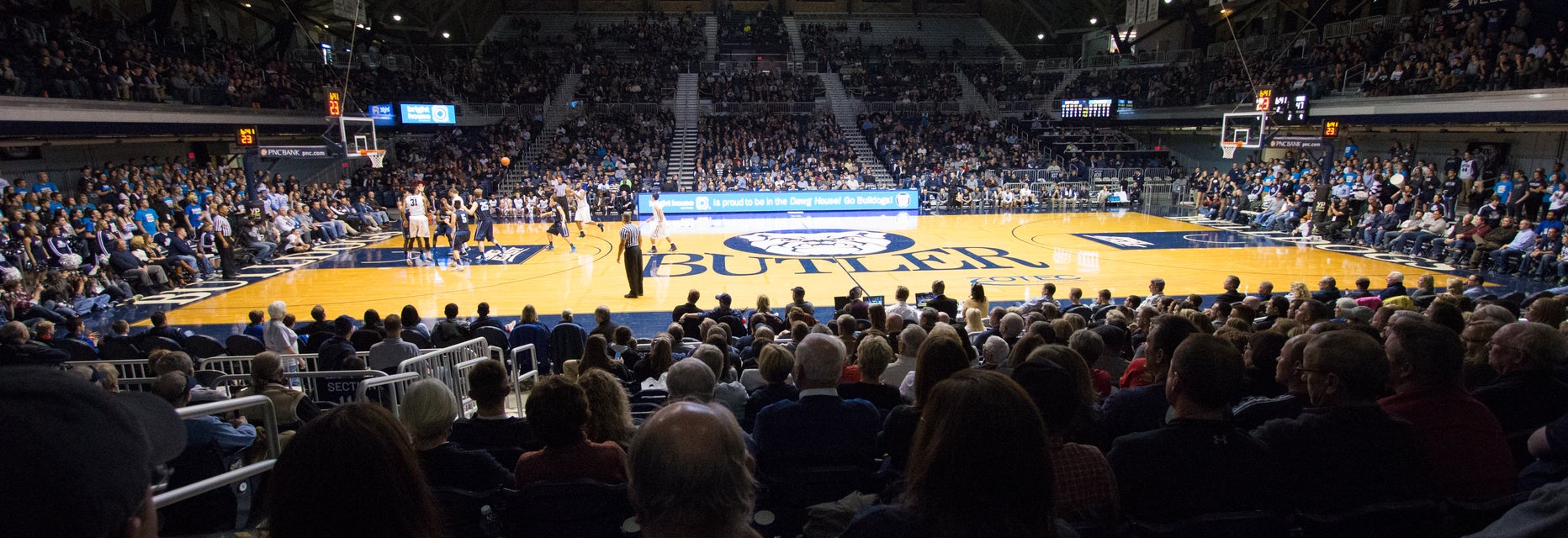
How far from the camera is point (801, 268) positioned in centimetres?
1555

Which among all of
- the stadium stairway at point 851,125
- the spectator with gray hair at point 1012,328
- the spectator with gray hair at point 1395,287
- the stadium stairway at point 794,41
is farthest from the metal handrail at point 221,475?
the stadium stairway at point 794,41

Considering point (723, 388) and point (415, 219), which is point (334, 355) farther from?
point (415, 219)

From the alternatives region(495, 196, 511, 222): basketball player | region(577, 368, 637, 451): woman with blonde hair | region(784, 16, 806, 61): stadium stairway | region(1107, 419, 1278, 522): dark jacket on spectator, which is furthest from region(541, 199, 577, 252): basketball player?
region(784, 16, 806, 61): stadium stairway

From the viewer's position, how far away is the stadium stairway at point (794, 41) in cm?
3931

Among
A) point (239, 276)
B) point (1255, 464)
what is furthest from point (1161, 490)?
point (239, 276)

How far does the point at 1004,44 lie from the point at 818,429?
41853mm

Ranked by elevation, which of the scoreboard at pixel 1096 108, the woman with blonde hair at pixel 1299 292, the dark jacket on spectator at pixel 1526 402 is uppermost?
the scoreboard at pixel 1096 108

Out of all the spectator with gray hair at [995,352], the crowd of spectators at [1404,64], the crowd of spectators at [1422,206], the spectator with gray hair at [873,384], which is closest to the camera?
the spectator with gray hair at [873,384]

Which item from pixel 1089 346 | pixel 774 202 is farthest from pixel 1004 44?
pixel 1089 346

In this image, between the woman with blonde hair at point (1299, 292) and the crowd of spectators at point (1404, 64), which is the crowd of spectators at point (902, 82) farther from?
the woman with blonde hair at point (1299, 292)

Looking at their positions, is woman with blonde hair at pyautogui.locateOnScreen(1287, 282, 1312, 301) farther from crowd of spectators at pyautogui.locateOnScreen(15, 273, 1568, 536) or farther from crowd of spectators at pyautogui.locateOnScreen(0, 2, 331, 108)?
crowd of spectators at pyautogui.locateOnScreen(0, 2, 331, 108)

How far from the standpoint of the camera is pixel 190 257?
1482 cm

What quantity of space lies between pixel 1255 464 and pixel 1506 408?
6.03ft

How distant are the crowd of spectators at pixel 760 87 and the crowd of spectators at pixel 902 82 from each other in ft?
6.76
